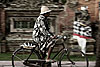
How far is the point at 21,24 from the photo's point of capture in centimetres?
1095

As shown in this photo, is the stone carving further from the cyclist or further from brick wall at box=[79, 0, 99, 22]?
the cyclist

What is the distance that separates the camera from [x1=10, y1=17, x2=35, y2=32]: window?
10930 mm

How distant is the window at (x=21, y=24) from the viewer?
35.9 feet

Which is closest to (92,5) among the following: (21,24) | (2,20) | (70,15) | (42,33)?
(70,15)

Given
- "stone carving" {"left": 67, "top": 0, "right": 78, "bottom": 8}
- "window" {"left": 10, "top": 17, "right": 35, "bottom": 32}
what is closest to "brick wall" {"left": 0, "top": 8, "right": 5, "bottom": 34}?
"window" {"left": 10, "top": 17, "right": 35, "bottom": 32}

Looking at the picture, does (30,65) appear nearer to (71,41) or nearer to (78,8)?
(71,41)

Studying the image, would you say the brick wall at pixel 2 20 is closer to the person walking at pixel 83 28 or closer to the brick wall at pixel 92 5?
the person walking at pixel 83 28

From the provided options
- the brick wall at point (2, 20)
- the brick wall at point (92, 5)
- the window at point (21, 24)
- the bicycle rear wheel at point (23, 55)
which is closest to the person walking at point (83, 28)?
the brick wall at point (92, 5)

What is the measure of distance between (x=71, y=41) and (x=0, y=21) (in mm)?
3044

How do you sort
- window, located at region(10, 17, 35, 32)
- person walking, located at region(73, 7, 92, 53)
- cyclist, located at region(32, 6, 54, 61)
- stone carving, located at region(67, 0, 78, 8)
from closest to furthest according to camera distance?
1. cyclist, located at region(32, 6, 54, 61)
2. person walking, located at region(73, 7, 92, 53)
3. stone carving, located at region(67, 0, 78, 8)
4. window, located at region(10, 17, 35, 32)

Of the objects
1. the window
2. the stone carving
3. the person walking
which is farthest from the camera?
the window

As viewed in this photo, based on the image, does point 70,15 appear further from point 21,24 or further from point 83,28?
point 21,24

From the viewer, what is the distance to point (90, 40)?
32.7ft

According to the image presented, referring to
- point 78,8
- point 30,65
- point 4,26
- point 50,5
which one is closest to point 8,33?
point 4,26
